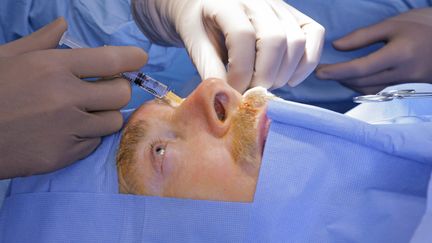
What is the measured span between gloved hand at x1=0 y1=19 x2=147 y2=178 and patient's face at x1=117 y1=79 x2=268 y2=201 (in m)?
0.09

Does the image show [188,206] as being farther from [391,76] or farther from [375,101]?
[391,76]

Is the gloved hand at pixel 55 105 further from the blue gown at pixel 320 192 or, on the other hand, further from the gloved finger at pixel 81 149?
the blue gown at pixel 320 192

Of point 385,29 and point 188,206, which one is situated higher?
point 385,29

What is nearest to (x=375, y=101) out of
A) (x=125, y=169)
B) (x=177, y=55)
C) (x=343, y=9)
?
(x=343, y=9)

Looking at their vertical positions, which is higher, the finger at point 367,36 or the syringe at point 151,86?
the finger at point 367,36

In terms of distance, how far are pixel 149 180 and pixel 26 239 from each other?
33 centimetres

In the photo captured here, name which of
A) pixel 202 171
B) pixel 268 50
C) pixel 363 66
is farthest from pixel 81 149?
pixel 363 66

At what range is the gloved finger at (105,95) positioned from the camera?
1.01 m

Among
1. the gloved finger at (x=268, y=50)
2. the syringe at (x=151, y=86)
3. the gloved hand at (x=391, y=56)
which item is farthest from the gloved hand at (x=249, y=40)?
the gloved hand at (x=391, y=56)

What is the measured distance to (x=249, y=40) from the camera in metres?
1.18

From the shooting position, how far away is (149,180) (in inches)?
39.8

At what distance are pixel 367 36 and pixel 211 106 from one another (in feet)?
2.58

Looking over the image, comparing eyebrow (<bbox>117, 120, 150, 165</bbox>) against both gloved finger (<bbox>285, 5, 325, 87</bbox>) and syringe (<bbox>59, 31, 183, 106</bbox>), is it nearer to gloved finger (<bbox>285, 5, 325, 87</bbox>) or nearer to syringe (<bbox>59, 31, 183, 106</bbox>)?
syringe (<bbox>59, 31, 183, 106</bbox>)

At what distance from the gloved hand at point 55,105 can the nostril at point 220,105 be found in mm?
225
